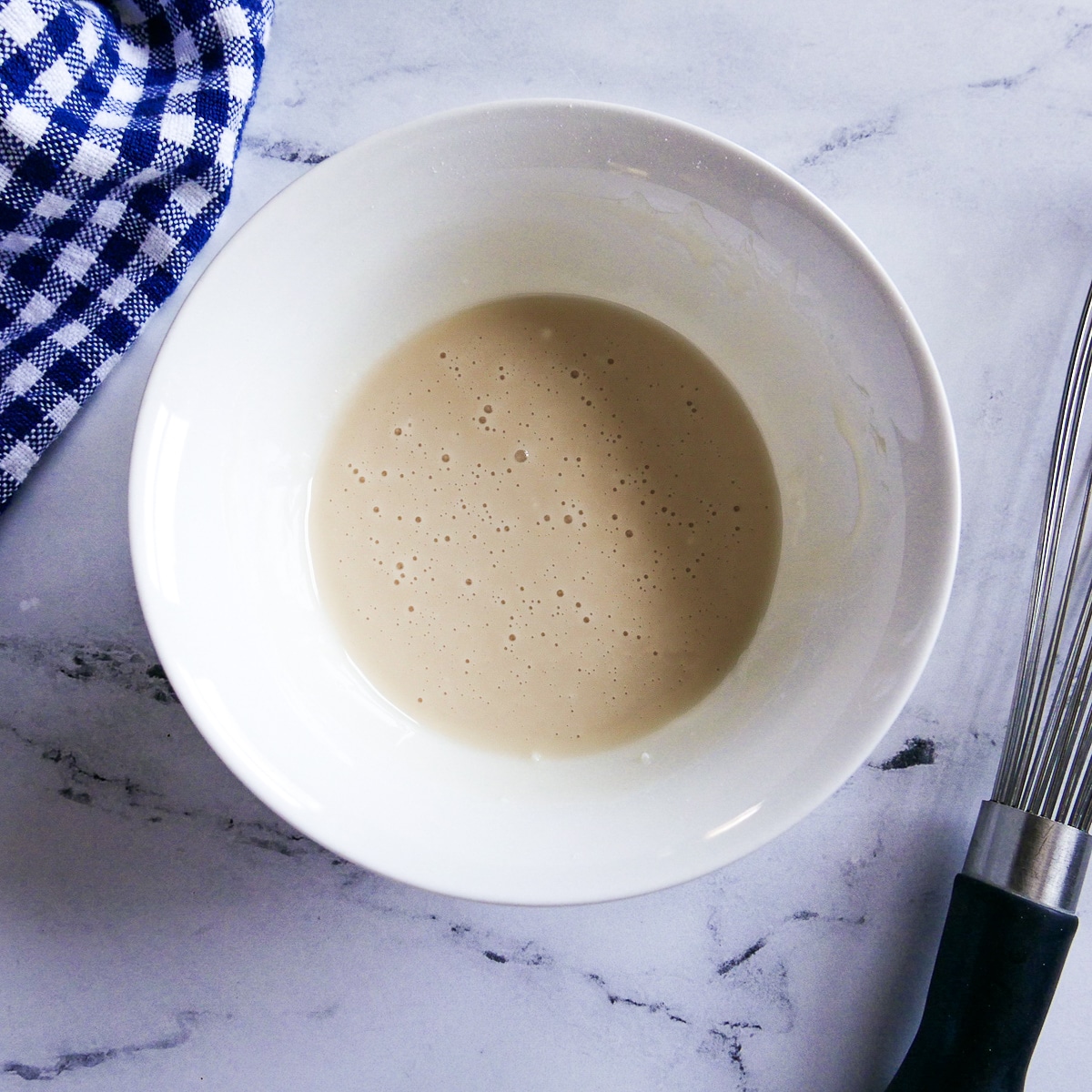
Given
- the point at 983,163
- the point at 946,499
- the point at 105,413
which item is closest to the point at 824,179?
the point at 983,163

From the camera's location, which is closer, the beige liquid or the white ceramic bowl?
the white ceramic bowl

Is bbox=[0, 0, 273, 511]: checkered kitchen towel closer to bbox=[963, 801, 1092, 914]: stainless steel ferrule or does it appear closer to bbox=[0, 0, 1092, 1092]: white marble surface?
bbox=[0, 0, 1092, 1092]: white marble surface

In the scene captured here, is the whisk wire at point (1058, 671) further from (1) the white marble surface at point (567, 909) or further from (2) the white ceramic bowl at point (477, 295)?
(2) the white ceramic bowl at point (477, 295)

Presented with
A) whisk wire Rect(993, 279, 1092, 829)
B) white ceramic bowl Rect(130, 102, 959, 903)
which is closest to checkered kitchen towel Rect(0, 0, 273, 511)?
white ceramic bowl Rect(130, 102, 959, 903)

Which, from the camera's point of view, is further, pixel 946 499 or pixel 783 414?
pixel 783 414

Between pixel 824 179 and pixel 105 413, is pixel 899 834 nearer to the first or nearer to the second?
pixel 824 179
